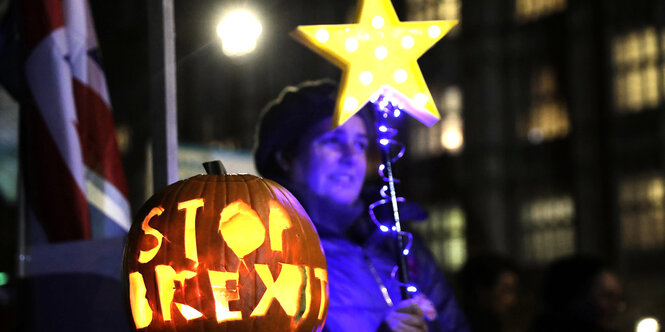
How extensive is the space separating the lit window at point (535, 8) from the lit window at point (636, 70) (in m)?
2.91

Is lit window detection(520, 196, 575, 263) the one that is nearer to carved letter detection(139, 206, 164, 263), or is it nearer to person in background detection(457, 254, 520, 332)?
person in background detection(457, 254, 520, 332)

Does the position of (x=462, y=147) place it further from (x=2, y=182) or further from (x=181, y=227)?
(x=181, y=227)

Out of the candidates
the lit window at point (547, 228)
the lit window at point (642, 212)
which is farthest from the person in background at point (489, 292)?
the lit window at point (547, 228)

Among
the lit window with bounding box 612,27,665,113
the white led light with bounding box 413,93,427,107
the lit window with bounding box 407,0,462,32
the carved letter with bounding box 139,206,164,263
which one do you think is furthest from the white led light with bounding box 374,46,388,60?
the lit window with bounding box 407,0,462,32

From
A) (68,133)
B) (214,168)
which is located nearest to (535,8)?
(68,133)

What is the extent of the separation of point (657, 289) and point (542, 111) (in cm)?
705

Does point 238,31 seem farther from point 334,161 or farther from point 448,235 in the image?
point 448,235

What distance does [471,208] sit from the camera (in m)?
27.5

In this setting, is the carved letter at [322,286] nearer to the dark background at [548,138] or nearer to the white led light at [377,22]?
the white led light at [377,22]

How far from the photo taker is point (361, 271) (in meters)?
3.06

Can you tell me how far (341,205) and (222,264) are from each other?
79 centimetres

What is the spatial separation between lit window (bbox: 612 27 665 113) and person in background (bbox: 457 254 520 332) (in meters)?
17.7

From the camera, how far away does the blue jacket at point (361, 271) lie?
296cm

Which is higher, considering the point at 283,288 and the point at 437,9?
the point at 437,9
